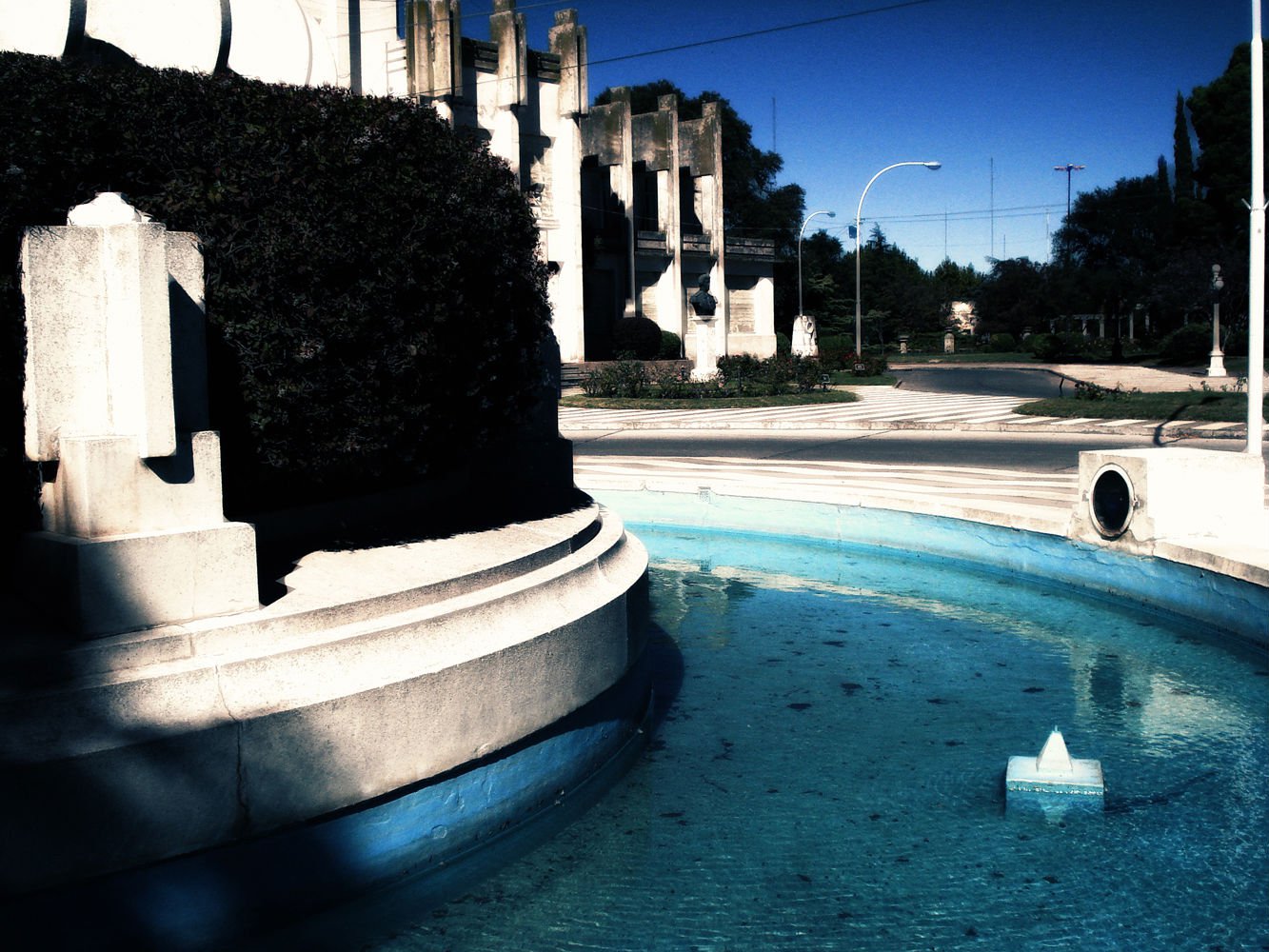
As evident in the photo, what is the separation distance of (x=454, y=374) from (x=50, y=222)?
76.8 inches

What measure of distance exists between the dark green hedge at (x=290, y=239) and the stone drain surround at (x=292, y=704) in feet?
2.35

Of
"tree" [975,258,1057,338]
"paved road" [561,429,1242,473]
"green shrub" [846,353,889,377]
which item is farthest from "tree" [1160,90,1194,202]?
"paved road" [561,429,1242,473]

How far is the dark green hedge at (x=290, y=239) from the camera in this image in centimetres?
495

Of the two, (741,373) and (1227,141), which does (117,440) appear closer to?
(741,373)

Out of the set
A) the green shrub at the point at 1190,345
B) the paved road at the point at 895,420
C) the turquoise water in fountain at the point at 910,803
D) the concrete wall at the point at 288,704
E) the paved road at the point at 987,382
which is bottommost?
the turquoise water in fountain at the point at 910,803

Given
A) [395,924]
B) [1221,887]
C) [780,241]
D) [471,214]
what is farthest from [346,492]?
[780,241]

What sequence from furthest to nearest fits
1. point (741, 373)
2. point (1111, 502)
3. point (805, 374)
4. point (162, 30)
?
point (741, 373)
point (805, 374)
point (1111, 502)
point (162, 30)

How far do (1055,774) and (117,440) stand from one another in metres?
4.15

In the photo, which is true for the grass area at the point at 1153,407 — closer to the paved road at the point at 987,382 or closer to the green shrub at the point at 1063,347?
the paved road at the point at 987,382

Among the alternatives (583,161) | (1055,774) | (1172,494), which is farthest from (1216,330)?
(1055,774)

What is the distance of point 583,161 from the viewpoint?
162 ft

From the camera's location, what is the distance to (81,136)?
16.4 feet

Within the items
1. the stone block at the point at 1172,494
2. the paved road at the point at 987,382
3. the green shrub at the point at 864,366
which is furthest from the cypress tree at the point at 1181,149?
the stone block at the point at 1172,494

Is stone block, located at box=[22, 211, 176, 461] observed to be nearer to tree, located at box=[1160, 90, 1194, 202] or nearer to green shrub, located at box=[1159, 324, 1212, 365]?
green shrub, located at box=[1159, 324, 1212, 365]
